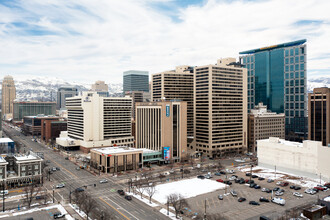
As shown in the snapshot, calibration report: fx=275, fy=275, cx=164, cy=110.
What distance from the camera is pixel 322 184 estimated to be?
102875mm

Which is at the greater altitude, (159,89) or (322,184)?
(159,89)

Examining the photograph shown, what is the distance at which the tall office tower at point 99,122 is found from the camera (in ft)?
566

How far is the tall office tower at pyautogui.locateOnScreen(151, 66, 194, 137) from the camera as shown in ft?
593

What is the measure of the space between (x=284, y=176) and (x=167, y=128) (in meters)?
59.1

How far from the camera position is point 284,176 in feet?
378

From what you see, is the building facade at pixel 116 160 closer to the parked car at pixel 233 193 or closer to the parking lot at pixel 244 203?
the parking lot at pixel 244 203

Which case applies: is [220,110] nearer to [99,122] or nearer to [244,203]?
[99,122]

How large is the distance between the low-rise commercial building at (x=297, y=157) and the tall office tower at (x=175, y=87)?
54.1m

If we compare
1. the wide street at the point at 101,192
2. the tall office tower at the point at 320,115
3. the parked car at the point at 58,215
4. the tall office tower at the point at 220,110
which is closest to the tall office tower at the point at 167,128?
the tall office tower at the point at 220,110

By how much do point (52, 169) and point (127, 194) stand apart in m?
52.3

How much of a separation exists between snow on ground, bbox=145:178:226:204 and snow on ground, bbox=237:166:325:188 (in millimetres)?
26707

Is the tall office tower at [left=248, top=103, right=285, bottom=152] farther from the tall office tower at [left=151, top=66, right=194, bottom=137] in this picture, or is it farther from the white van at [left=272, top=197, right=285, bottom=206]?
the white van at [left=272, top=197, right=285, bottom=206]

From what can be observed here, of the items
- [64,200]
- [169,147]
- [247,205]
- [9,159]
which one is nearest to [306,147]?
[247,205]

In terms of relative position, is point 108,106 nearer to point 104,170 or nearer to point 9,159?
point 104,170
